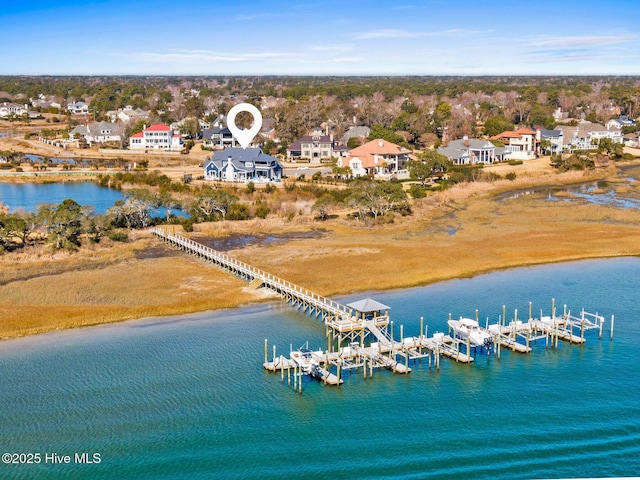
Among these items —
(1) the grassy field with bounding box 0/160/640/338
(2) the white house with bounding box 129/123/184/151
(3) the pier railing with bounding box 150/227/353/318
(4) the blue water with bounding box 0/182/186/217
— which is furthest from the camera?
(2) the white house with bounding box 129/123/184/151

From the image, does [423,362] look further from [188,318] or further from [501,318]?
Result: [188,318]

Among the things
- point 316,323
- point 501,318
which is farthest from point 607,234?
point 316,323

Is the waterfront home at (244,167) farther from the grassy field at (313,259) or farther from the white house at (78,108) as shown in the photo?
the white house at (78,108)

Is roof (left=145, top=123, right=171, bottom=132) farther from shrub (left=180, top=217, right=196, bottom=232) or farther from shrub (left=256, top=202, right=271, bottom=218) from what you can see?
shrub (left=180, top=217, right=196, bottom=232)

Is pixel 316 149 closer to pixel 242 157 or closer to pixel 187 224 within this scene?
pixel 242 157

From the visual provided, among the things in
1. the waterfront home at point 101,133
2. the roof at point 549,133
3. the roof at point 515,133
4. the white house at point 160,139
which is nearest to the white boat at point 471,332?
the roof at point 515,133

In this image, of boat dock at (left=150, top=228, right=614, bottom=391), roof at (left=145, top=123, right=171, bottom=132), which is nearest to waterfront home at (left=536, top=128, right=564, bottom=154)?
roof at (left=145, top=123, right=171, bottom=132)

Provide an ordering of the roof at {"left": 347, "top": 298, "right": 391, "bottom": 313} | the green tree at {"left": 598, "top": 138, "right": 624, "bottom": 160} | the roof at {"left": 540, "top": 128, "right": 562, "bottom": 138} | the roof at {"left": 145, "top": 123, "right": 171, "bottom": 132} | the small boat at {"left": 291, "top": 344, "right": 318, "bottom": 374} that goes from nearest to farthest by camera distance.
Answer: the small boat at {"left": 291, "top": 344, "right": 318, "bottom": 374}, the roof at {"left": 347, "top": 298, "right": 391, "bottom": 313}, the green tree at {"left": 598, "top": 138, "right": 624, "bottom": 160}, the roof at {"left": 540, "top": 128, "right": 562, "bottom": 138}, the roof at {"left": 145, "top": 123, "right": 171, "bottom": 132}

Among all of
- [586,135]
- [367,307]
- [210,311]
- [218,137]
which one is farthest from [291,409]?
[586,135]
